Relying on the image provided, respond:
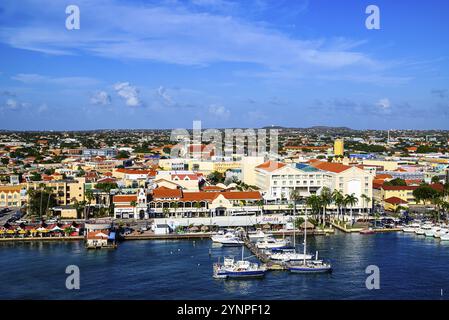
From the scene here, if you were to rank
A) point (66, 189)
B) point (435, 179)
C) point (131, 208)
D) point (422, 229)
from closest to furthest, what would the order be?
point (422, 229)
point (131, 208)
point (66, 189)
point (435, 179)

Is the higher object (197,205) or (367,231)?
(197,205)

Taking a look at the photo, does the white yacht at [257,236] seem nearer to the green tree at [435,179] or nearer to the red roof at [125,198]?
the red roof at [125,198]

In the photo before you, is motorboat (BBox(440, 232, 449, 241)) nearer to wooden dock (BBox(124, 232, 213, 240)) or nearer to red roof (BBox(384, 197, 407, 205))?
red roof (BBox(384, 197, 407, 205))

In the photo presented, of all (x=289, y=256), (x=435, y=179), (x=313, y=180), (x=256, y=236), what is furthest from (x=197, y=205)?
(x=435, y=179)

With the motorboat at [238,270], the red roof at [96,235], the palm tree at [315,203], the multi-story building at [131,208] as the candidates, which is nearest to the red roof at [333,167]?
the palm tree at [315,203]

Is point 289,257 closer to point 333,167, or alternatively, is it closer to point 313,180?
point 313,180

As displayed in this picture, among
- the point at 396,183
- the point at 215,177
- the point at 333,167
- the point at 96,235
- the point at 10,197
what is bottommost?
the point at 96,235

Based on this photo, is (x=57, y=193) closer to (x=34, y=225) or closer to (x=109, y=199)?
(x=109, y=199)
